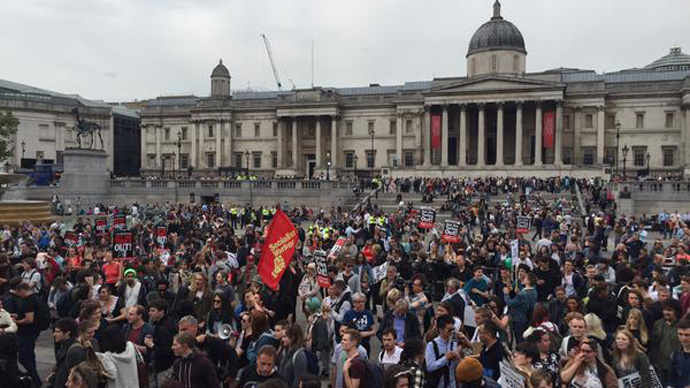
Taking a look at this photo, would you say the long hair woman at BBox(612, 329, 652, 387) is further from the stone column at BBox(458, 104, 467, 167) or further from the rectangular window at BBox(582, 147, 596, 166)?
the rectangular window at BBox(582, 147, 596, 166)

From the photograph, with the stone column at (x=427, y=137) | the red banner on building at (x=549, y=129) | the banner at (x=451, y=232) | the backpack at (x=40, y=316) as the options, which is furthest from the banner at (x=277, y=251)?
the stone column at (x=427, y=137)

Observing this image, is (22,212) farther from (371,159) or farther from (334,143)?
(371,159)

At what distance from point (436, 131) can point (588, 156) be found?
58.8 feet

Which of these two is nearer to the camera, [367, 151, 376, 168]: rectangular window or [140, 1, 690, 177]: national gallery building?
[140, 1, 690, 177]: national gallery building

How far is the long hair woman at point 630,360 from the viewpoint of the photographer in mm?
6742

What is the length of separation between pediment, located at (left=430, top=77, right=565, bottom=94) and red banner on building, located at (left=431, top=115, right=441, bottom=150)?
10.3 ft

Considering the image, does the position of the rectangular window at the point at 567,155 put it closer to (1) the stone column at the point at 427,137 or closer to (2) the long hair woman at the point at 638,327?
(1) the stone column at the point at 427,137

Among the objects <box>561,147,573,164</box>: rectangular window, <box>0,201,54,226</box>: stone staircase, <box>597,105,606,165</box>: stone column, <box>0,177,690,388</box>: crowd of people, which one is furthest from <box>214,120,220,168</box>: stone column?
<box>0,177,690,388</box>: crowd of people

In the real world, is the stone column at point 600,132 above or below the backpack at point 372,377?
→ above

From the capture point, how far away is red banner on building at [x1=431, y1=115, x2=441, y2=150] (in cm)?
6838

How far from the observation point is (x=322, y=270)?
1173 centimetres

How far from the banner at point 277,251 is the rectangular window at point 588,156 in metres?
63.7

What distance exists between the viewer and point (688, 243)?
60.3 feet

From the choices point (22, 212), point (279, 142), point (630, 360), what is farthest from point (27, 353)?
point (279, 142)
